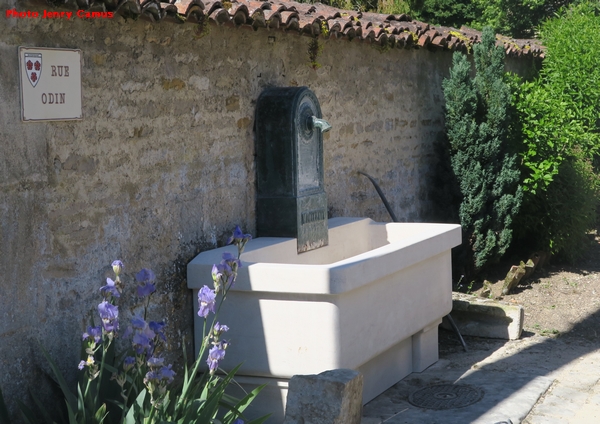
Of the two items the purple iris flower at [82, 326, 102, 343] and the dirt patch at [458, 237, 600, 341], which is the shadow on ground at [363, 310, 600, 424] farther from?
the purple iris flower at [82, 326, 102, 343]

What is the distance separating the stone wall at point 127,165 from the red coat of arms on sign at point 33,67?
6cm

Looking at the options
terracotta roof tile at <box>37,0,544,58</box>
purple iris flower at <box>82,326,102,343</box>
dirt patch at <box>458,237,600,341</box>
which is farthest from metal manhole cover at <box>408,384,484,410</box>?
terracotta roof tile at <box>37,0,544,58</box>

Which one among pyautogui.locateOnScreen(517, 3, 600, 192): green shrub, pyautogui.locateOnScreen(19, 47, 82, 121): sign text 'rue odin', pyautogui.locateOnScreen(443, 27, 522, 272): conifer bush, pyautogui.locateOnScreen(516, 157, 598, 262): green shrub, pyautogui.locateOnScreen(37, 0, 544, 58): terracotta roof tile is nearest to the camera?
pyautogui.locateOnScreen(19, 47, 82, 121): sign text 'rue odin'

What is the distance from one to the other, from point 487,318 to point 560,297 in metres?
1.79

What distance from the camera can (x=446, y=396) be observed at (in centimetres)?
556

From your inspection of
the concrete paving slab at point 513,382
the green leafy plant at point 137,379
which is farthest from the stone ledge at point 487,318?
the green leafy plant at point 137,379

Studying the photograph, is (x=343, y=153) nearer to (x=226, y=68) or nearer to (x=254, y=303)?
(x=226, y=68)

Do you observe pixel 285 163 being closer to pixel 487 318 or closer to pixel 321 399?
pixel 321 399

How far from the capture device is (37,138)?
3998mm

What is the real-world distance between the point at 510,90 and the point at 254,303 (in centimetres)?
494

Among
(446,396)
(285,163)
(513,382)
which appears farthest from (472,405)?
(285,163)

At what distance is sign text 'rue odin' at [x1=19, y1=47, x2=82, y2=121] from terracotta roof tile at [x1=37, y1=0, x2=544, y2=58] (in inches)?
10.7

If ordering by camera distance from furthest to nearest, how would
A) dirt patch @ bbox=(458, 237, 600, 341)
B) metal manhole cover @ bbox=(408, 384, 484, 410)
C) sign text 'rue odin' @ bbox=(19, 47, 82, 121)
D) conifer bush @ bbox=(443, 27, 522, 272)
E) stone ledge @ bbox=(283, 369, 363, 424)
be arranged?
conifer bush @ bbox=(443, 27, 522, 272), dirt patch @ bbox=(458, 237, 600, 341), metal manhole cover @ bbox=(408, 384, 484, 410), stone ledge @ bbox=(283, 369, 363, 424), sign text 'rue odin' @ bbox=(19, 47, 82, 121)

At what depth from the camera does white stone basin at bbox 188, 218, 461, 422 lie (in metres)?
4.69
